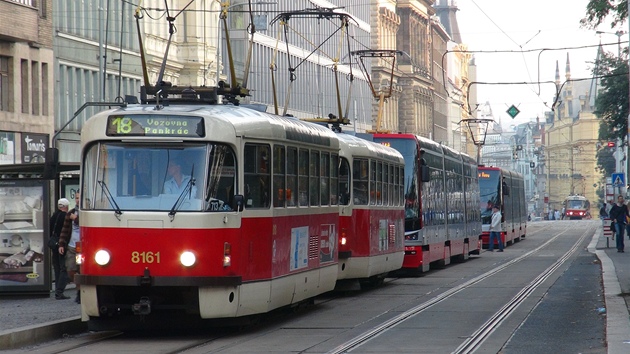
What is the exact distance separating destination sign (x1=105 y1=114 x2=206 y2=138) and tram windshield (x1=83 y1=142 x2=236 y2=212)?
5.2 inches

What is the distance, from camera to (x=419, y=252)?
1149 inches

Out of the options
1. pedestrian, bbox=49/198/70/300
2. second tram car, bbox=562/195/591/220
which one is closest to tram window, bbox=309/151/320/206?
pedestrian, bbox=49/198/70/300

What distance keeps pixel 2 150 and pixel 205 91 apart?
78.6 feet

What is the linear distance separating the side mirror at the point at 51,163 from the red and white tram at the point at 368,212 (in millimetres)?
4864

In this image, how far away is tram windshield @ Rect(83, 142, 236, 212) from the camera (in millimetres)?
14641

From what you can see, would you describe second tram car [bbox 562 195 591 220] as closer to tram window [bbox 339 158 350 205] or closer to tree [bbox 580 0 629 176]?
tree [bbox 580 0 629 176]

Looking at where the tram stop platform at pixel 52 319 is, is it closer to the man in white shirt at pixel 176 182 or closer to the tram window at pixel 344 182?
the man in white shirt at pixel 176 182

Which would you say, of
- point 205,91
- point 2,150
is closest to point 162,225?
point 205,91

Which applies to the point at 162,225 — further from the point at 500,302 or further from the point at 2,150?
the point at 2,150

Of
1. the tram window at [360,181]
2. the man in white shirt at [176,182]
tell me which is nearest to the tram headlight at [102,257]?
the man in white shirt at [176,182]

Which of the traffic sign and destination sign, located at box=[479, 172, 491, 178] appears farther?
destination sign, located at box=[479, 172, 491, 178]

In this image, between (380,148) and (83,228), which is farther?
(380,148)

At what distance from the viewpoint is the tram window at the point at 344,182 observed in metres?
21.9

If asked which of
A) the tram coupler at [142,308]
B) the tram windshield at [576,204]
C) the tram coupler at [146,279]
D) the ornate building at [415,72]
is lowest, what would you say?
the tram coupler at [142,308]
